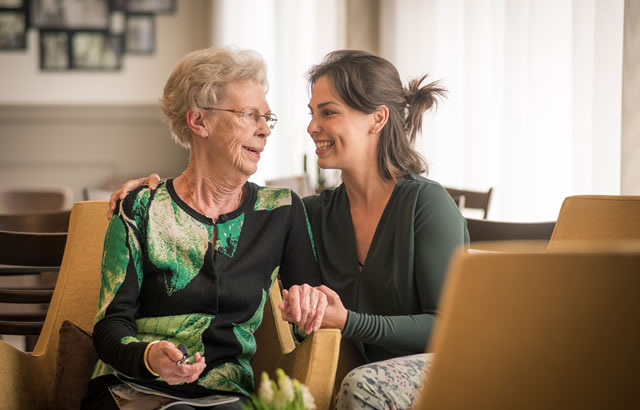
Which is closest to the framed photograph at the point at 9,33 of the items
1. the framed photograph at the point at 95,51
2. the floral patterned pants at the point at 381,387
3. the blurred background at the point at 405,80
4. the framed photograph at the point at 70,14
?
the blurred background at the point at 405,80

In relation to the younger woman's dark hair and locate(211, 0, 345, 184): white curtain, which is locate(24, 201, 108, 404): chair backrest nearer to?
the younger woman's dark hair

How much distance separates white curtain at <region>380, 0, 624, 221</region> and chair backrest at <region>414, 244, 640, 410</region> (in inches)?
79.5

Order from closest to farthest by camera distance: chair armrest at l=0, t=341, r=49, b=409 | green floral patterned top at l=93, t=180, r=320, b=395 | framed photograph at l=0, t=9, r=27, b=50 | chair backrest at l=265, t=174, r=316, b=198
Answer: green floral patterned top at l=93, t=180, r=320, b=395
chair armrest at l=0, t=341, r=49, b=409
chair backrest at l=265, t=174, r=316, b=198
framed photograph at l=0, t=9, r=27, b=50

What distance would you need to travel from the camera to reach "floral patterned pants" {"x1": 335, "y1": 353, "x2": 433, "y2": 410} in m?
1.36

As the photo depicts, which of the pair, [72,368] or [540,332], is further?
[72,368]

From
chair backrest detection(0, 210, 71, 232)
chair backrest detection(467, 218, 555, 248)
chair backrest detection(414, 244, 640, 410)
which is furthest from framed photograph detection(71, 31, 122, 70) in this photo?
chair backrest detection(414, 244, 640, 410)

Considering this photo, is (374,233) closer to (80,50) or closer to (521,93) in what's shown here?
(521,93)

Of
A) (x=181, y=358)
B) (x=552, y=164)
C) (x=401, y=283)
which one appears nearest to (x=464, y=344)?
(x=181, y=358)

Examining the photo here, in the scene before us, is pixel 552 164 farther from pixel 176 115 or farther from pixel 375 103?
pixel 176 115

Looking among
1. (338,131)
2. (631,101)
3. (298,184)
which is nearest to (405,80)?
(298,184)

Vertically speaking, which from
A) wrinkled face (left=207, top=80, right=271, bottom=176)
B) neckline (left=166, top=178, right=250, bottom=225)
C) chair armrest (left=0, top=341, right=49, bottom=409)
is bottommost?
chair armrest (left=0, top=341, right=49, bottom=409)

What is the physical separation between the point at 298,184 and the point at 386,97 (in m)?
2.00

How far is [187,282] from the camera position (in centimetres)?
155

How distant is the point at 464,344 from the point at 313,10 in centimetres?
456
